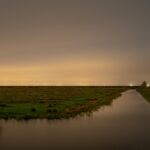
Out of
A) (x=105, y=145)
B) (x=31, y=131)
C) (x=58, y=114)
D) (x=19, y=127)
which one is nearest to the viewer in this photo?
(x=105, y=145)

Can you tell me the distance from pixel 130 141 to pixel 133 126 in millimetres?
7530

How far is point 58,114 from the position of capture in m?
37.7

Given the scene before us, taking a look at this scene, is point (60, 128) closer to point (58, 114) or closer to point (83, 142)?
point (83, 142)

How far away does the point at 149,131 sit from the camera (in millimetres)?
27984

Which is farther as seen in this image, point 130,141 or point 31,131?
point 31,131

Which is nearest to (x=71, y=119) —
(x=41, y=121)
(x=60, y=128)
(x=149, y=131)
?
(x=41, y=121)

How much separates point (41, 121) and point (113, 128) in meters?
7.08

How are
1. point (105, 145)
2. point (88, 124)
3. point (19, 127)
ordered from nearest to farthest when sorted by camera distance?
point (105, 145) < point (19, 127) < point (88, 124)

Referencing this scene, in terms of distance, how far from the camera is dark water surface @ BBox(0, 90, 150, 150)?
2200 centimetres

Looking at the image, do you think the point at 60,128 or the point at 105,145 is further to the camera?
the point at 60,128

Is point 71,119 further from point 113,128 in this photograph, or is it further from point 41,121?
point 113,128

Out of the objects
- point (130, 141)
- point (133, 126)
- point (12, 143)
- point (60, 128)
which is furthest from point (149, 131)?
point (12, 143)

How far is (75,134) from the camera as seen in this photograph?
26.2m

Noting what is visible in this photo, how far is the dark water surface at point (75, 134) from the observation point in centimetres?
2200
